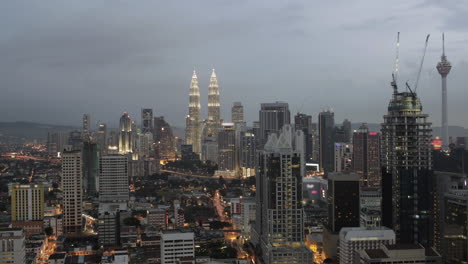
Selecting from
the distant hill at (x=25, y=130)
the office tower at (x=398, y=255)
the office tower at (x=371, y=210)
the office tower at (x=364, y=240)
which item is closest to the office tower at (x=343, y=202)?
the office tower at (x=371, y=210)

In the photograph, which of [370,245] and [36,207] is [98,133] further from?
[370,245]

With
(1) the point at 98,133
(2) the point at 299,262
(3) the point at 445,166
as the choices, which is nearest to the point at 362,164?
(3) the point at 445,166

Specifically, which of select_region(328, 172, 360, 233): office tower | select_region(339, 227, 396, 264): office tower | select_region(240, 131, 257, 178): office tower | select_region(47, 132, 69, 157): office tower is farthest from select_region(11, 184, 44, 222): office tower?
select_region(47, 132, 69, 157): office tower

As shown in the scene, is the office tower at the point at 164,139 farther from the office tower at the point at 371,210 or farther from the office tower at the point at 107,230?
the office tower at the point at 107,230

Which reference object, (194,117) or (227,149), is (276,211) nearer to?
(227,149)

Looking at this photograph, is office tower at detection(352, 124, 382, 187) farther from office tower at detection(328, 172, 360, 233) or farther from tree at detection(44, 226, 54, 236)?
tree at detection(44, 226, 54, 236)
